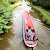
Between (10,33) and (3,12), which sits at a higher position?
(3,12)

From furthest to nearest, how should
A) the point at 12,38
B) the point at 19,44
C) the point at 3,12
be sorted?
the point at 3,12
the point at 12,38
the point at 19,44

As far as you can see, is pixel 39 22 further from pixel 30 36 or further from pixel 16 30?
pixel 30 36

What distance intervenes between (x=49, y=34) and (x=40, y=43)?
9.57ft

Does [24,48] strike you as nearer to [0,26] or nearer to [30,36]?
[30,36]

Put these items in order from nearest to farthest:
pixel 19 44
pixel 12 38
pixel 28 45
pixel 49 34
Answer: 1. pixel 28 45
2. pixel 19 44
3. pixel 12 38
4. pixel 49 34

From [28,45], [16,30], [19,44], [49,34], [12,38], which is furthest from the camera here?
[16,30]

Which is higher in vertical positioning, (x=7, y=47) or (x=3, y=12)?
(x=3, y=12)

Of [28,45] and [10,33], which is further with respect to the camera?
[10,33]

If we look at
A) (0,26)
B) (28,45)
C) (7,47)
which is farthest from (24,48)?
(0,26)

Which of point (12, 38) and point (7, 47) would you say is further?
point (12, 38)

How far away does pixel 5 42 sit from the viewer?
16203mm

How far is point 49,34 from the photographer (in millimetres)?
18219

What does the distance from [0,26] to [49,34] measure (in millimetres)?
5627

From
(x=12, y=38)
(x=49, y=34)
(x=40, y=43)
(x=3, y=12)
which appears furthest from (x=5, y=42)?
(x=3, y=12)
